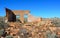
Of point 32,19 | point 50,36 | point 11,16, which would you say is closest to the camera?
point 50,36

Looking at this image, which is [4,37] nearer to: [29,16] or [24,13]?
[29,16]

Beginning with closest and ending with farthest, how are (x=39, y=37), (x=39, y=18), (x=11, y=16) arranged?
1. (x=39, y=37)
2. (x=39, y=18)
3. (x=11, y=16)

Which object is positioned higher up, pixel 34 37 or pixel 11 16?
pixel 11 16

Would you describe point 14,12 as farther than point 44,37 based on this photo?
Yes

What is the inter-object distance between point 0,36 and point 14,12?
61.8 ft

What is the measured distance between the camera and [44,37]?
11.0 meters

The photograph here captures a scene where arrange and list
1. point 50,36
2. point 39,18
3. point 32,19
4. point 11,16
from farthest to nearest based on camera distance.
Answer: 1. point 11,16
2. point 32,19
3. point 39,18
4. point 50,36

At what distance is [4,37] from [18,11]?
62.8 feet

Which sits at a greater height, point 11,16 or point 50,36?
point 11,16

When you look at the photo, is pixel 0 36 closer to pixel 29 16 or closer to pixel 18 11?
pixel 29 16

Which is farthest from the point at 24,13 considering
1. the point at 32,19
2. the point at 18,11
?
the point at 32,19

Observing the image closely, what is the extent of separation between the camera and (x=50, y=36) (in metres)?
10.6

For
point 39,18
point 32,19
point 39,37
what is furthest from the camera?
point 32,19

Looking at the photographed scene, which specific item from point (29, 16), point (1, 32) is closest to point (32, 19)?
point (29, 16)
